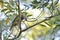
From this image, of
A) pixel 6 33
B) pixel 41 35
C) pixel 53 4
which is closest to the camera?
pixel 53 4

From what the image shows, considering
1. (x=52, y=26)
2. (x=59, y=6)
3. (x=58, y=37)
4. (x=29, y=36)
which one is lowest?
(x=29, y=36)

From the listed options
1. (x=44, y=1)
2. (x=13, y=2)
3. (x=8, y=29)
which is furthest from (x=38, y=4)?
(x=8, y=29)

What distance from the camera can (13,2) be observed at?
141 cm

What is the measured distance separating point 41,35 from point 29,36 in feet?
0.48

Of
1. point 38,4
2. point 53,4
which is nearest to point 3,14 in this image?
point 38,4

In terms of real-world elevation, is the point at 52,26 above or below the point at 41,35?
above

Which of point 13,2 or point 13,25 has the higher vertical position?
point 13,2

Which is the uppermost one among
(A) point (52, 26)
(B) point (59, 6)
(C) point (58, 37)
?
(B) point (59, 6)

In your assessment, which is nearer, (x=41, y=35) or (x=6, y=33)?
(x=6, y=33)

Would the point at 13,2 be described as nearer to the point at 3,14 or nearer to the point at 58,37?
the point at 3,14

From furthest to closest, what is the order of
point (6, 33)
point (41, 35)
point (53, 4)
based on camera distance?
point (41, 35) < point (6, 33) < point (53, 4)

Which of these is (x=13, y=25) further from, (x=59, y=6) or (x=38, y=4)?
(x=59, y=6)

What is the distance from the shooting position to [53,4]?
137 cm

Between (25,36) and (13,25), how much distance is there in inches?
19.9
